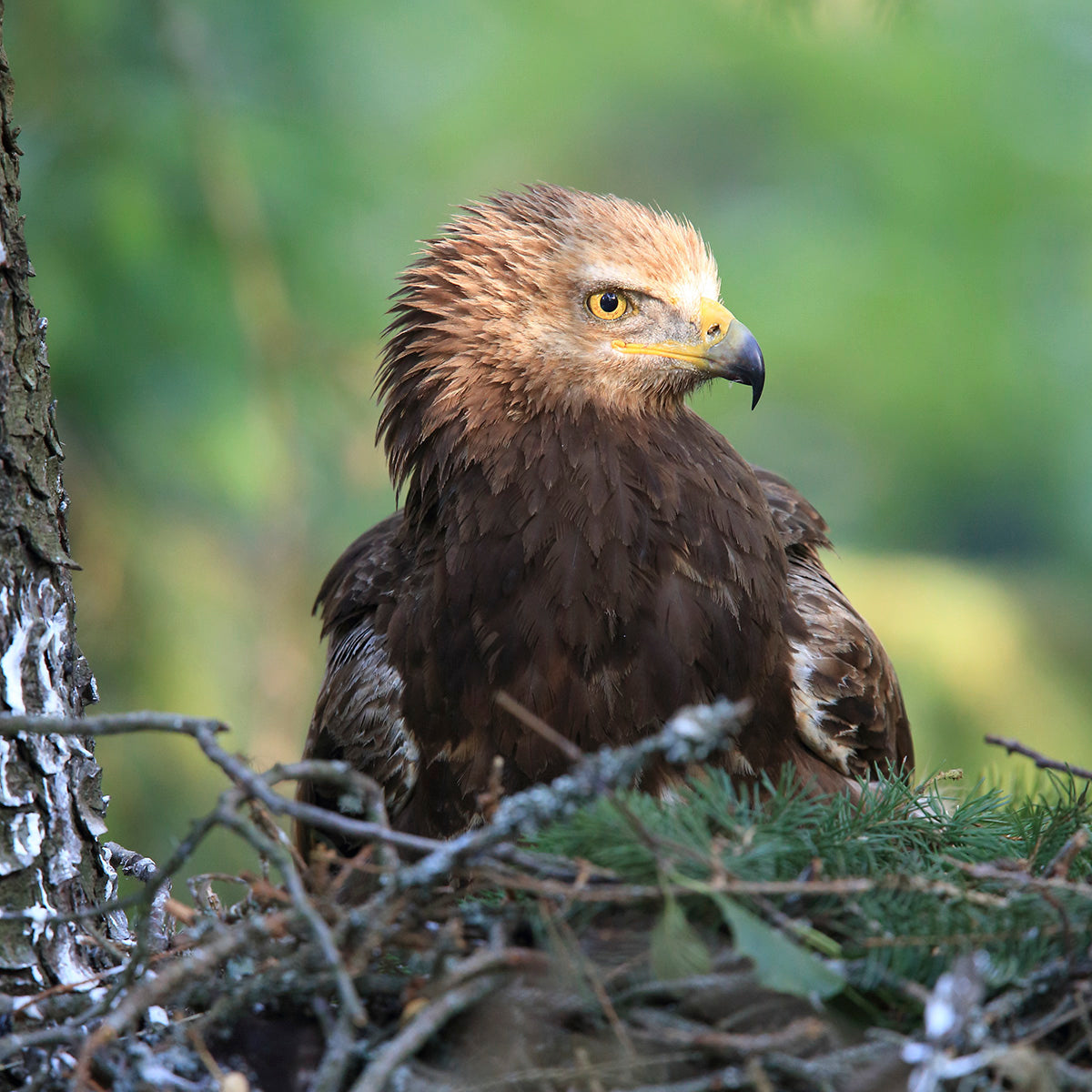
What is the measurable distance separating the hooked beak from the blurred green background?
36.5 inches

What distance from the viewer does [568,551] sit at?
3.13 m

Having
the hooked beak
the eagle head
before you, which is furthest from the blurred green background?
the hooked beak

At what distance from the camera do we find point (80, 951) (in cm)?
239

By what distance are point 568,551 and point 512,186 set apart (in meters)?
4.81

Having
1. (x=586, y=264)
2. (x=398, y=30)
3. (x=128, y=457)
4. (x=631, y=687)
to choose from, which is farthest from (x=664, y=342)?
(x=398, y=30)

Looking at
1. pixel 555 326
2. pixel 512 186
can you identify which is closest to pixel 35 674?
pixel 555 326

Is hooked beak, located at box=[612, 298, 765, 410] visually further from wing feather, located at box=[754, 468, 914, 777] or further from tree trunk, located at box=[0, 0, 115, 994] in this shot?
tree trunk, located at box=[0, 0, 115, 994]


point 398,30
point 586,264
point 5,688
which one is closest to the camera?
point 5,688

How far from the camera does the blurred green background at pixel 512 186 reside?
4504mm

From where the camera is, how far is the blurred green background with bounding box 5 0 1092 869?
4.50 m

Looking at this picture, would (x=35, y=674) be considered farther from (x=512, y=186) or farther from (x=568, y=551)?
(x=512, y=186)

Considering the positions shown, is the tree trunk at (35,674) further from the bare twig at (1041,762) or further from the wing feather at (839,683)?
the wing feather at (839,683)

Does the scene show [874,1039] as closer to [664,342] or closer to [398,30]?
[664,342]

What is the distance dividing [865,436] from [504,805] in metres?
6.21
